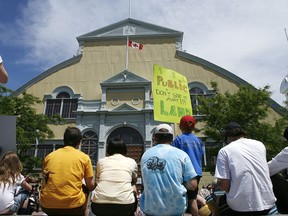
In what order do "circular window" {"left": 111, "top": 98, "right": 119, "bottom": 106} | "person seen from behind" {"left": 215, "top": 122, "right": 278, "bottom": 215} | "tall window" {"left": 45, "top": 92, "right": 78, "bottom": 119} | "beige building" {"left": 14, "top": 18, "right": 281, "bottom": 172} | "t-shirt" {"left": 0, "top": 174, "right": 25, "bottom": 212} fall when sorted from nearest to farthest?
1. "person seen from behind" {"left": 215, "top": 122, "right": 278, "bottom": 215}
2. "t-shirt" {"left": 0, "top": 174, "right": 25, "bottom": 212}
3. "beige building" {"left": 14, "top": 18, "right": 281, "bottom": 172}
4. "circular window" {"left": 111, "top": 98, "right": 119, "bottom": 106}
5. "tall window" {"left": 45, "top": 92, "right": 78, "bottom": 119}

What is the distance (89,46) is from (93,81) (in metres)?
3.56

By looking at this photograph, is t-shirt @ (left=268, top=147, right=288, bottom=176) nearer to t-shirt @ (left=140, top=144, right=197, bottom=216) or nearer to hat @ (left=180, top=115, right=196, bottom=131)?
t-shirt @ (left=140, top=144, right=197, bottom=216)

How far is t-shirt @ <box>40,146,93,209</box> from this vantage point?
2967 mm

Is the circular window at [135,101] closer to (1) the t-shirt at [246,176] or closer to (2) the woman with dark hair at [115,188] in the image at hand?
(2) the woman with dark hair at [115,188]

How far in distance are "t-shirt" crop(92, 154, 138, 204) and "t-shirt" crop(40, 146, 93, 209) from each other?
0.23m

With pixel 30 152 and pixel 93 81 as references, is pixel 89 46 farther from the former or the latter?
pixel 30 152

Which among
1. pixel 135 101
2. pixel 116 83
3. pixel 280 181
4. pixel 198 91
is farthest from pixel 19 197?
pixel 198 91

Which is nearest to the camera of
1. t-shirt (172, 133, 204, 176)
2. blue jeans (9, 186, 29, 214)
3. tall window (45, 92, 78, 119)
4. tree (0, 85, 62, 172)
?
t-shirt (172, 133, 204, 176)

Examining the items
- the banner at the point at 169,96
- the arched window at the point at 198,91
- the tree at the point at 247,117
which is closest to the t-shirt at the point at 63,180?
the banner at the point at 169,96

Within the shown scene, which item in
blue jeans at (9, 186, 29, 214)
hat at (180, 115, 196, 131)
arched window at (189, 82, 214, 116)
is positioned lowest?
blue jeans at (9, 186, 29, 214)

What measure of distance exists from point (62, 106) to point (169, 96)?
1514 centimetres

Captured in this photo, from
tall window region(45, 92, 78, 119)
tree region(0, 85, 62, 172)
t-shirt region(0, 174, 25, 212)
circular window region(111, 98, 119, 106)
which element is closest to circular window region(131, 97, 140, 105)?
circular window region(111, 98, 119, 106)

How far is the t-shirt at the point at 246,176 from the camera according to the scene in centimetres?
271

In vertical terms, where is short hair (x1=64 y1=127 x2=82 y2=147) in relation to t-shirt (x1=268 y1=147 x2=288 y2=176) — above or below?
above
